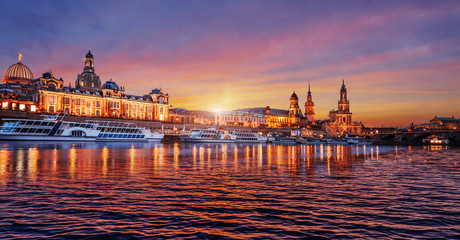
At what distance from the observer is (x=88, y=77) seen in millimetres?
170875

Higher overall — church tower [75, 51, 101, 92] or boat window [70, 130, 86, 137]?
church tower [75, 51, 101, 92]

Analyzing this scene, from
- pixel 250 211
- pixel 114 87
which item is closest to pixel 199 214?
pixel 250 211

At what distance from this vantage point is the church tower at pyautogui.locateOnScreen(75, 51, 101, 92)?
558 ft

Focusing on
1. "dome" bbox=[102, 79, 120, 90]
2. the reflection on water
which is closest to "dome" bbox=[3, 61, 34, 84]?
"dome" bbox=[102, 79, 120, 90]

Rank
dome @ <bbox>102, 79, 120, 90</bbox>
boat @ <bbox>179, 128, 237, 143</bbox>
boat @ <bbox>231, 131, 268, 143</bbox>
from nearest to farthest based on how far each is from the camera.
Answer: boat @ <bbox>179, 128, 237, 143</bbox>
boat @ <bbox>231, 131, 268, 143</bbox>
dome @ <bbox>102, 79, 120, 90</bbox>

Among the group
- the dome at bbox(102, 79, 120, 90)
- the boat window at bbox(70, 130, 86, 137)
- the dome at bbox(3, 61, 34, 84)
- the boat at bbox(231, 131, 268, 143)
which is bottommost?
the boat at bbox(231, 131, 268, 143)

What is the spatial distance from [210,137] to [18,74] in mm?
106470

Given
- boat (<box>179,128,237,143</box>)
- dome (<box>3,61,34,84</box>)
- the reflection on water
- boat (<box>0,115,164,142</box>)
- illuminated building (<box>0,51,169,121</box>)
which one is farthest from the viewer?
dome (<box>3,61,34,84</box>)

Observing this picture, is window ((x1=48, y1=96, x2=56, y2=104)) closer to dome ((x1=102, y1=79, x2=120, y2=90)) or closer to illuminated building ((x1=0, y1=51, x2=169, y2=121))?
illuminated building ((x1=0, y1=51, x2=169, y2=121))

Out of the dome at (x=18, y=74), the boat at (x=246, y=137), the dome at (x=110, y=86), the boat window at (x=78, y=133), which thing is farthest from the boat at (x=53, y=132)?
the dome at (x=18, y=74)

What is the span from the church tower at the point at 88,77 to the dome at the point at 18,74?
26.2m

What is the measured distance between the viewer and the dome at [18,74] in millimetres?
143125

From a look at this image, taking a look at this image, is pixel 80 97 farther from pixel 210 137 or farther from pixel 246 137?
pixel 246 137

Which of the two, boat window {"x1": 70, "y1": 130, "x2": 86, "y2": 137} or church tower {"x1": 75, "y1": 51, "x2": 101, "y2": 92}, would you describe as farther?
church tower {"x1": 75, "y1": 51, "x2": 101, "y2": 92}
